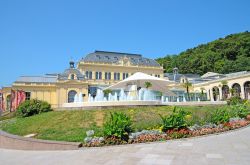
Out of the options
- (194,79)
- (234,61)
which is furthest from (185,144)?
(234,61)

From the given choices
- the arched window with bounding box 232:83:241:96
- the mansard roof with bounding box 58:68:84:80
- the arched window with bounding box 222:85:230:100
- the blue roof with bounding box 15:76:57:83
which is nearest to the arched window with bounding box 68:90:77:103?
the mansard roof with bounding box 58:68:84:80

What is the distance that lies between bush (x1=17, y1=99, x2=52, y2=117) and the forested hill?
60.1 metres

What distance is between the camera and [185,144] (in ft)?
31.8

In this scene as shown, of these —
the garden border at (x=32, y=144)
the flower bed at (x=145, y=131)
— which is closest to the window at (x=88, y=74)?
the garden border at (x=32, y=144)

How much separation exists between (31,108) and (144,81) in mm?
11526

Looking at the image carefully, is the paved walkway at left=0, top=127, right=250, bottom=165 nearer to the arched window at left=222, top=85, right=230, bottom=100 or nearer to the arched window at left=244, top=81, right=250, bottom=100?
the arched window at left=244, top=81, right=250, bottom=100

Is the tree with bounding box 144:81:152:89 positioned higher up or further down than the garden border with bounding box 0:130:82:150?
higher up

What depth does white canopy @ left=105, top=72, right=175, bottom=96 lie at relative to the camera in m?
23.4

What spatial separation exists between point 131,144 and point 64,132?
5099 millimetres

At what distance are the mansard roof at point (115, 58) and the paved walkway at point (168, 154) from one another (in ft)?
170

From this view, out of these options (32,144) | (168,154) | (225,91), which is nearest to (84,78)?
(225,91)

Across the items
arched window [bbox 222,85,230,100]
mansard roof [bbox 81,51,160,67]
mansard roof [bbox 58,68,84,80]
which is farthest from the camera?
mansard roof [bbox 81,51,160,67]

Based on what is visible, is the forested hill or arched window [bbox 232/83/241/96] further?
the forested hill

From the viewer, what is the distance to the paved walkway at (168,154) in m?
7.23
